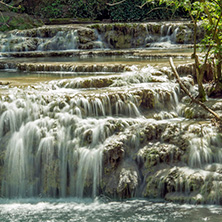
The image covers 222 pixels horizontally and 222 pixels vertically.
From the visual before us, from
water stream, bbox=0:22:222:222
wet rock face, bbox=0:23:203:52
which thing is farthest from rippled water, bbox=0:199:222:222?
wet rock face, bbox=0:23:203:52

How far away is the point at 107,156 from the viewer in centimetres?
757

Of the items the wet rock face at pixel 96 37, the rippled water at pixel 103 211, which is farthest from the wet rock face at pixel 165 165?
the wet rock face at pixel 96 37

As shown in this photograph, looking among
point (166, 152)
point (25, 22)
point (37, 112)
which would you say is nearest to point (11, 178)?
point (37, 112)

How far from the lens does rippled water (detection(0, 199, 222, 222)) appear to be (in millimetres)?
6359

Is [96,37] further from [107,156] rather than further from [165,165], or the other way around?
[165,165]

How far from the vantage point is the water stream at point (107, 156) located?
6.83m

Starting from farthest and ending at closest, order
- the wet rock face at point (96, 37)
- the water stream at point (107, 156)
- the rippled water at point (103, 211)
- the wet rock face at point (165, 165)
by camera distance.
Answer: the wet rock face at point (96, 37) → the wet rock face at point (165, 165) → the water stream at point (107, 156) → the rippled water at point (103, 211)

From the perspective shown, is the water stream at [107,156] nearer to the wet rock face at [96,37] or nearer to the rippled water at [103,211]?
the rippled water at [103,211]

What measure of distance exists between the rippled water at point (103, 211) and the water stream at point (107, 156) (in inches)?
0.6

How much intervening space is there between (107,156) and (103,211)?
119cm

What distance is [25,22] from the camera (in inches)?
871

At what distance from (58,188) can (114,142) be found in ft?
4.44

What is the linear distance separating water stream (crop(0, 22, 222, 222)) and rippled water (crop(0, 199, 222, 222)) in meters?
0.02

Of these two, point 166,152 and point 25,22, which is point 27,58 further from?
A: point 166,152
